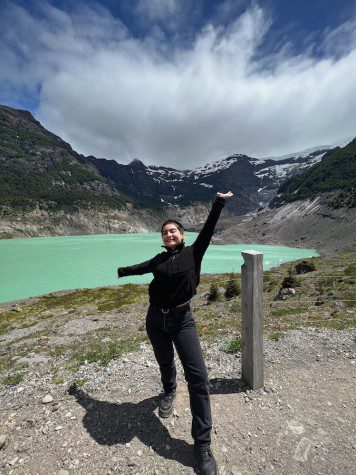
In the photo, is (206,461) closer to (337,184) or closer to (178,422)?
(178,422)

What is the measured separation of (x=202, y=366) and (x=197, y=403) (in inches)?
21.9

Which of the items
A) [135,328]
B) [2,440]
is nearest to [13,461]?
[2,440]

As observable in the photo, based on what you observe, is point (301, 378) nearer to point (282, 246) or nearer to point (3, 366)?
point (3, 366)

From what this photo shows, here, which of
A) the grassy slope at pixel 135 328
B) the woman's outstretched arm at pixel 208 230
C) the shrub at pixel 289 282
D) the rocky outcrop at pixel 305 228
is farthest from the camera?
the rocky outcrop at pixel 305 228

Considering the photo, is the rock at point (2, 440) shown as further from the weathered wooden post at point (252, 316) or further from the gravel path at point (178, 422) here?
the weathered wooden post at point (252, 316)

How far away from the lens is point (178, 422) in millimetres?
5426

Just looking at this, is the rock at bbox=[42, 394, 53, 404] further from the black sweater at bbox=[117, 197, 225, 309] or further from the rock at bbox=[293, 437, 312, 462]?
the rock at bbox=[293, 437, 312, 462]

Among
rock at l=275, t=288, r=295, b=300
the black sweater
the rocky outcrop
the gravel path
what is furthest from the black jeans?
the rocky outcrop

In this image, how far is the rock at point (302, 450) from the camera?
4570 mm

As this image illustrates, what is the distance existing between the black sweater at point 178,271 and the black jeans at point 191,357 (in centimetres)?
25

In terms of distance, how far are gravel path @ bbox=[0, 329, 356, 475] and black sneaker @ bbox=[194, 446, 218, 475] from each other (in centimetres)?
20

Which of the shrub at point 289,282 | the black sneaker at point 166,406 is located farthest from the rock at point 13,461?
the shrub at point 289,282

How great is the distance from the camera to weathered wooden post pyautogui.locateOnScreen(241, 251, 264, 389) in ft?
19.0

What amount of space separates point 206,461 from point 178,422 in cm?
112
